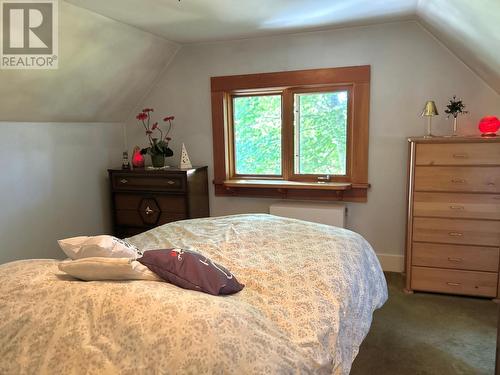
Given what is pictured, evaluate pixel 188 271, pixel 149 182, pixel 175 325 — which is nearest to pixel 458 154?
pixel 188 271

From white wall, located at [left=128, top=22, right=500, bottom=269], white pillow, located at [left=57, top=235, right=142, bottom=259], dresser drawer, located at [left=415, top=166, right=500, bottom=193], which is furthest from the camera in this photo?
white wall, located at [left=128, top=22, right=500, bottom=269]

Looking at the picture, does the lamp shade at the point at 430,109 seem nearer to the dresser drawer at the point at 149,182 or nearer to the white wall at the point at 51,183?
the dresser drawer at the point at 149,182

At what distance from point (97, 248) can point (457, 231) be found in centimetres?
248

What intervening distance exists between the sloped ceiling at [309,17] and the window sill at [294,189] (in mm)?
1323

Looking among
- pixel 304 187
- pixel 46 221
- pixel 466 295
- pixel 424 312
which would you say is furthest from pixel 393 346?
pixel 46 221

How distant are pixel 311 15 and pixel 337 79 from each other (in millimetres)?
656

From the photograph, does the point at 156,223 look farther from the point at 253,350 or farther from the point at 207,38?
the point at 253,350

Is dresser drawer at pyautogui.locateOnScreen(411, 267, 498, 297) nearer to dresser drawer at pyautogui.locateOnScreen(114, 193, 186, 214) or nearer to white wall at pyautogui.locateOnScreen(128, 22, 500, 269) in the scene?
white wall at pyautogui.locateOnScreen(128, 22, 500, 269)

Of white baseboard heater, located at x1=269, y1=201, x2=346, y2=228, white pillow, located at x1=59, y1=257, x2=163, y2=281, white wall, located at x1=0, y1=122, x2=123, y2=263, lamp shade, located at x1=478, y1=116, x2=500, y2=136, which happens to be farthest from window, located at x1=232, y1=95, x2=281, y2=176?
white pillow, located at x1=59, y1=257, x2=163, y2=281

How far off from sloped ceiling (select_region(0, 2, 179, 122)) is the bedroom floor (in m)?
2.70

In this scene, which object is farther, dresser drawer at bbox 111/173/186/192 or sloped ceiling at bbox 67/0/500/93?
dresser drawer at bbox 111/173/186/192

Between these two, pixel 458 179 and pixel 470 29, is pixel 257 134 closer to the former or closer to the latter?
pixel 458 179

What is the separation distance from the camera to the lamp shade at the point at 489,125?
278 centimetres

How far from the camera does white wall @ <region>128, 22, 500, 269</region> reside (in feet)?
10.1
